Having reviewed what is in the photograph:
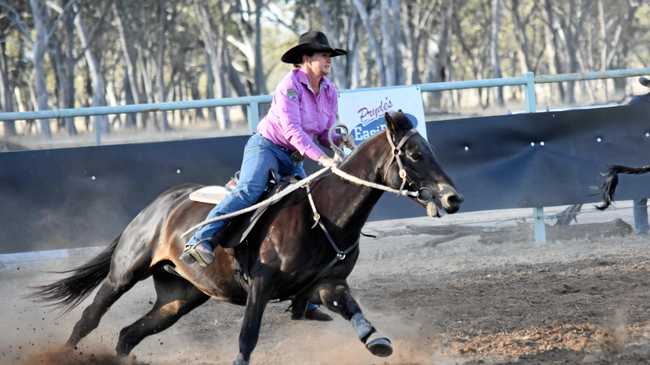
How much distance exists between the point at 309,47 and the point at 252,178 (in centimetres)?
86

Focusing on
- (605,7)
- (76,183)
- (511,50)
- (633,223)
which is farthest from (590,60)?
(76,183)

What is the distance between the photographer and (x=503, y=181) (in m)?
10.8

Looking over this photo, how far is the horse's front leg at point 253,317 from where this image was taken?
5648 millimetres

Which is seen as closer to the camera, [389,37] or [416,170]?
[416,170]

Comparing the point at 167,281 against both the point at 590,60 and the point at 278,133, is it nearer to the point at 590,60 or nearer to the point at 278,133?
the point at 278,133

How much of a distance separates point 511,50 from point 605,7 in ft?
73.3

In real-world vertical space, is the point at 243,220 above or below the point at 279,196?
below

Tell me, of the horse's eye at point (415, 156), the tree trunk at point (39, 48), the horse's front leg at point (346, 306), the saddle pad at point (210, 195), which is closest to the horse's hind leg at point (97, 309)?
the saddle pad at point (210, 195)

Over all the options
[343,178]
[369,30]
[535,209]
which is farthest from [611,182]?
→ [369,30]

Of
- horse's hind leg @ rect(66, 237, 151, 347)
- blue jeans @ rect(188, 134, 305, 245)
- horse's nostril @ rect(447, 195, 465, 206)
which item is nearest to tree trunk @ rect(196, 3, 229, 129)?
horse's hind leg @ rect(66, 237, 151, 347)

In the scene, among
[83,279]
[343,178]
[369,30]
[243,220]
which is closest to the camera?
[343,178]

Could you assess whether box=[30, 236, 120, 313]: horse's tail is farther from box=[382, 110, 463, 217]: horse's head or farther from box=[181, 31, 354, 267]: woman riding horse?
box=[382, 110, 463, 217]: horse's head

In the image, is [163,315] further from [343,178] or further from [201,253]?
[343,178]

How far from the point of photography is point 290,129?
19.3 feet
